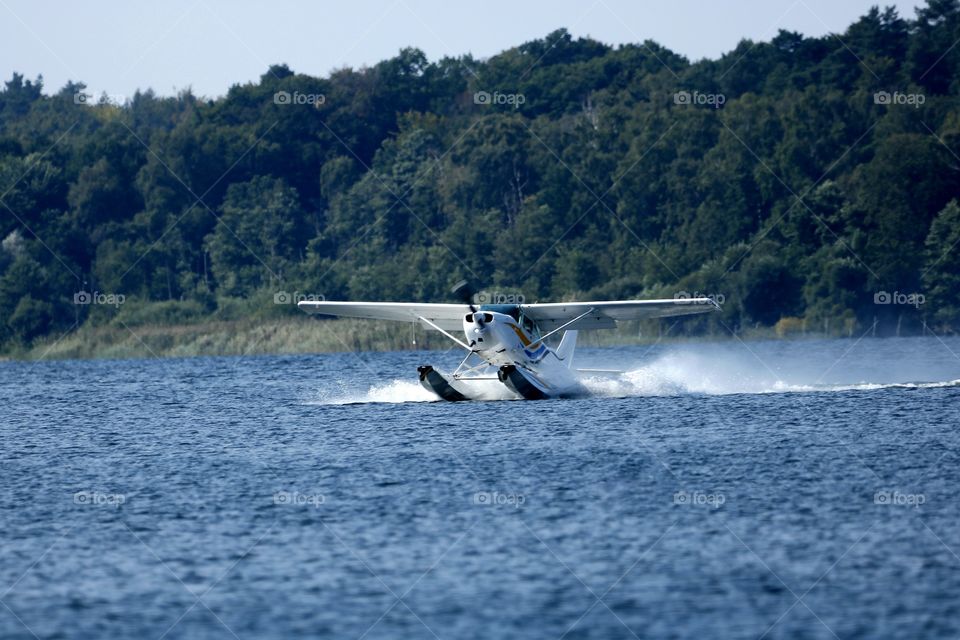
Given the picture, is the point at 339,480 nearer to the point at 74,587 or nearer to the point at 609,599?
the point at 74,587

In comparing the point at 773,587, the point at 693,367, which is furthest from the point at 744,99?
the point at 773,587

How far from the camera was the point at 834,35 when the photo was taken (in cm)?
8812

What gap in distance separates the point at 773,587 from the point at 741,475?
20.5ft
